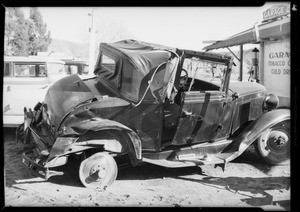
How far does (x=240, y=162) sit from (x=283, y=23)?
14.8ft

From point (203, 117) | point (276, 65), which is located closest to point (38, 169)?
point (203, 117)

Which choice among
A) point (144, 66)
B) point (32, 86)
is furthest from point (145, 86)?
point (32, 86)

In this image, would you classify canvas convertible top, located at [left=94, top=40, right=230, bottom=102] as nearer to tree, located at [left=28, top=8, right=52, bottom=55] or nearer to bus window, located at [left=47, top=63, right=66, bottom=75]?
bus window, located at [left=47, top=63, right=66, bottom=75]

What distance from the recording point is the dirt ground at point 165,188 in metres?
3.77

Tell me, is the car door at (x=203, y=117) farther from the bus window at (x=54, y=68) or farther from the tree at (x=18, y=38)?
the tree at (x=18, y=38)

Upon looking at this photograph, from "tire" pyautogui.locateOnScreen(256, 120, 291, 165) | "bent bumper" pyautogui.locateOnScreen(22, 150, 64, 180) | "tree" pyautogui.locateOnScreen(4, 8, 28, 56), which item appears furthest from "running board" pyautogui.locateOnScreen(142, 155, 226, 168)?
"tree" pyautogui.locateOnScreen(4, 8, 28, 56)

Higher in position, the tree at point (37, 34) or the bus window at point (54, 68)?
the tree at point (37, 34)

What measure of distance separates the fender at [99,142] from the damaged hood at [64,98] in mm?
447

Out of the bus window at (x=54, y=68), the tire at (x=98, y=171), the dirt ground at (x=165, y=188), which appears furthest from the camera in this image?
the bus window at (x=54, y=68)

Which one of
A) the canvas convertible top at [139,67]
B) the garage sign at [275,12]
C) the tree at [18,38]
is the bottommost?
the canvas convertible top at [139,67]

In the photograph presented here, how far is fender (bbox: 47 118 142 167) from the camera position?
12.8ft

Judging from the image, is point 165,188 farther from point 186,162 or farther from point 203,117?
point 203,117

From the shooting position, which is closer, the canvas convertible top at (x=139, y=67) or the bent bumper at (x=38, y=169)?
the bent bumper at (x=38, y=169)

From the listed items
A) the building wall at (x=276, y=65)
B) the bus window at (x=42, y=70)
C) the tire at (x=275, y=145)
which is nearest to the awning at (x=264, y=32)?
the building wall at (x=276, y=65)
